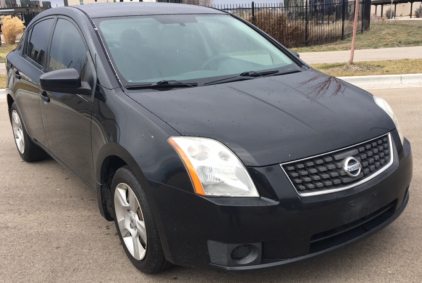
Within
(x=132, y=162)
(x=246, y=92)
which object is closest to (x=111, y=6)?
(x=246, y=92)

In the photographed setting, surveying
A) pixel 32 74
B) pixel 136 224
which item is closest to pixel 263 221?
pixel 136 224

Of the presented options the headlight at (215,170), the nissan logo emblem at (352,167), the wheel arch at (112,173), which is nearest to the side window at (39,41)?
the wheel arch at (112,173)

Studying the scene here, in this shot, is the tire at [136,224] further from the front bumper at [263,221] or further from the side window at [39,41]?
the side window at [39,41]

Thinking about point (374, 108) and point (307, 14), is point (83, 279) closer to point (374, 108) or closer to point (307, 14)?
point (374, 108)

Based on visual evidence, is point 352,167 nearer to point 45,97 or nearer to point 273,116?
point 273,116

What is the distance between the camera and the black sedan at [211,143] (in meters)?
2.46

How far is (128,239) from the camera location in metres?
3.09

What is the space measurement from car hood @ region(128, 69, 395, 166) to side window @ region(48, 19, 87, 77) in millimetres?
773

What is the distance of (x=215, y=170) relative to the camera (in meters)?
2.47

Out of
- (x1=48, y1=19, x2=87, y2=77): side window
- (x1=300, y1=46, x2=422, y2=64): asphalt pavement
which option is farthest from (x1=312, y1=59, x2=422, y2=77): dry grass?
(x1=48, y1=19, x2=87, y2=77): side window

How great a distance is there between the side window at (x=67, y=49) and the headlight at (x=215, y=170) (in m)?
1.42

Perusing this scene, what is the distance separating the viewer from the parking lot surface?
2.89m

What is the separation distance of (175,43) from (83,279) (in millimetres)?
1894

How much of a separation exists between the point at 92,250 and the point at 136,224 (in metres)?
0.64
